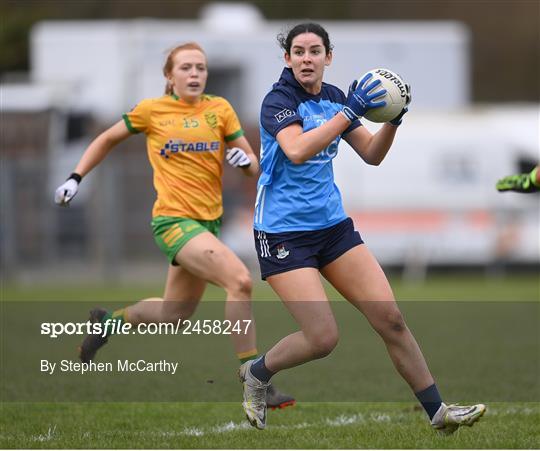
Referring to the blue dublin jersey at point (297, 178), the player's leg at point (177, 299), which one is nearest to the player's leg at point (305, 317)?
the blue dublin jersey at point (297, 178)

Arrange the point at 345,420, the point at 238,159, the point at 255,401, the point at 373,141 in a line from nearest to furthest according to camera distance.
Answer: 1. the point at 373,141
2. the point at 255,401
3. the point at 345,420
4. the point at 238,159

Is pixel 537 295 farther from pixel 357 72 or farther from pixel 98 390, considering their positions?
pixel 98 390

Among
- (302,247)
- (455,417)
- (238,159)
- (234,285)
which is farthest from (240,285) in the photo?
(455,417)

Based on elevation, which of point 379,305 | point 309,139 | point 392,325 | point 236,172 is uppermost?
point 309,139

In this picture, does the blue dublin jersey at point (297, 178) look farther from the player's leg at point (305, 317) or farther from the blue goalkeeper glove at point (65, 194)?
the blue goalkeeper glove at point (65, 194)

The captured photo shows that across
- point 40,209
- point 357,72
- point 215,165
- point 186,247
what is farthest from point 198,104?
point 357,72

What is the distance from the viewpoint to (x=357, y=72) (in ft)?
76.9

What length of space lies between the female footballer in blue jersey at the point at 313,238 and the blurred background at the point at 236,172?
1252 centimetres

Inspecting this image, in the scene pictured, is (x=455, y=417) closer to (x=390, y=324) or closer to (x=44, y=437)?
(x=390, y=324)

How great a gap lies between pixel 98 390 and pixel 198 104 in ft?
6.67

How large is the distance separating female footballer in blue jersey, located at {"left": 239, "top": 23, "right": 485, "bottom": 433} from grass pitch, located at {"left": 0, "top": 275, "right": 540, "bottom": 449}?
46 centimetres

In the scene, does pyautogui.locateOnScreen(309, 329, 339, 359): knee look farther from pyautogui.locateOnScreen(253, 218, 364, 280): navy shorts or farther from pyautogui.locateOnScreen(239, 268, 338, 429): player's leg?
pyautogui.locateOnScreen(253, 218, 364, 280): navy shorts

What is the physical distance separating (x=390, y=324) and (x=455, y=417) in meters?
0.58

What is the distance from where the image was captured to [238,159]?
303 inches
